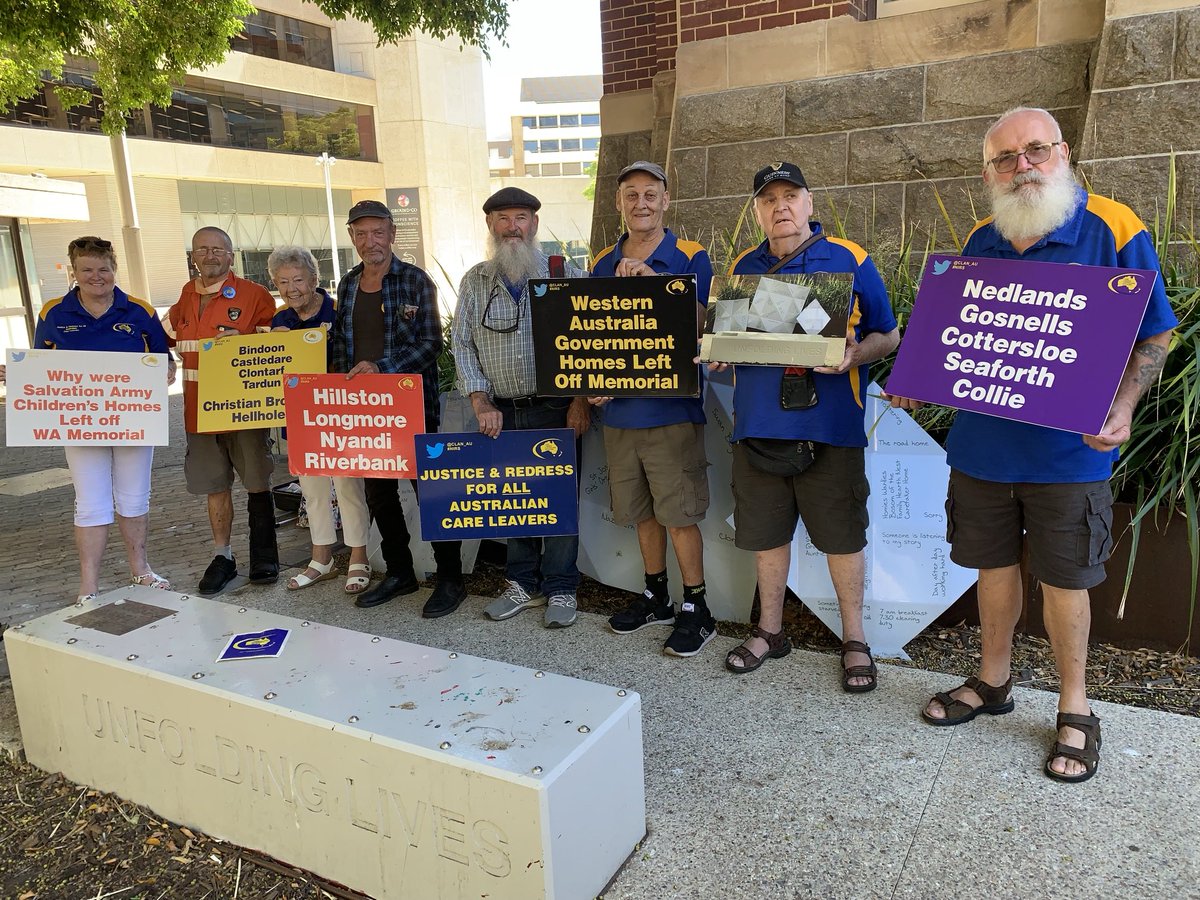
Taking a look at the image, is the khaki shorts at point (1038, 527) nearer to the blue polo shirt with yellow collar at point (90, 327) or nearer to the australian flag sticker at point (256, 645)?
the australian flag sticker at point (256, 645)

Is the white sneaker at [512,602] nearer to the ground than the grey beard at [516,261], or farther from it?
nearer to the ground

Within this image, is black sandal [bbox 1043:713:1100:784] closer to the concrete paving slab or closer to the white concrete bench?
the concrete paving slab

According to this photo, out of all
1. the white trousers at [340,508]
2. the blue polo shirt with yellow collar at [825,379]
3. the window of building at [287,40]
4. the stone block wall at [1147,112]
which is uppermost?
the window of building at [287,40]

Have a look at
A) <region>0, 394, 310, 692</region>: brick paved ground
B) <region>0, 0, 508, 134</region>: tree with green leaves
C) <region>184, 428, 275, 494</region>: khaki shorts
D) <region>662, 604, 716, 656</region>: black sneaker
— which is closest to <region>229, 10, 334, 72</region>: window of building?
<region>0, 0, 508, 134</region>: tree with green leaves

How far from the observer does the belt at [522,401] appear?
4262 millimetres

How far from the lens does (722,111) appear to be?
7441 mm

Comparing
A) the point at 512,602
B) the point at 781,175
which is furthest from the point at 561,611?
the point at 781,175

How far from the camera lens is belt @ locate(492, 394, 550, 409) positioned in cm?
426

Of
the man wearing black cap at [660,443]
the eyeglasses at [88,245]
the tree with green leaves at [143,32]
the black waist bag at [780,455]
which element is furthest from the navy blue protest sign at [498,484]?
the tree with green leaves at [143,32]

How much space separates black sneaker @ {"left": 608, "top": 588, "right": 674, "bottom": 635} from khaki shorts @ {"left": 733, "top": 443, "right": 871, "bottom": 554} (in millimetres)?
709

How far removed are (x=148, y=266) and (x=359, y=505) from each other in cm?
2724

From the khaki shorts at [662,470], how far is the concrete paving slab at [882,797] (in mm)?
697

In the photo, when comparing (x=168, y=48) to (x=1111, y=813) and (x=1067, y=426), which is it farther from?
(x=1111, y=813)

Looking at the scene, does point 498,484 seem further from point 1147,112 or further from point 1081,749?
point 1147,112
